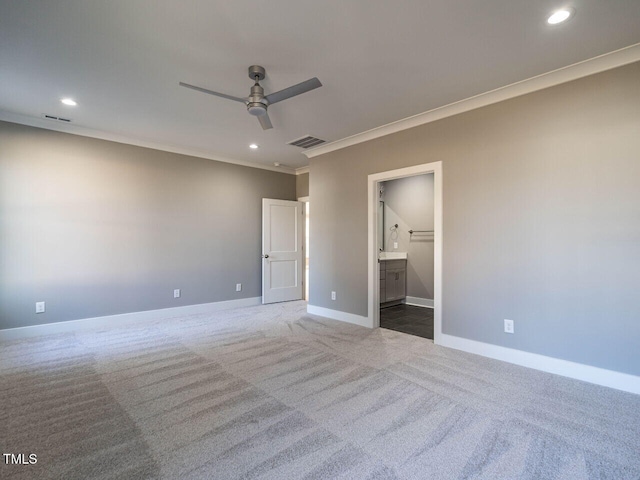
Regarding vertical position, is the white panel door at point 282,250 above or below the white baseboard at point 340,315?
above

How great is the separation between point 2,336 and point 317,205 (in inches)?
175

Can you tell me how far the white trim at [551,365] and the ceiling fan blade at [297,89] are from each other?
2965 mm

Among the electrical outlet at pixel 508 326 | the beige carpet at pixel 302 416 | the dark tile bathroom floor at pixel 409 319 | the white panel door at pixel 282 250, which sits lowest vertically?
the dark tile bathroom floor at pixel 409 319

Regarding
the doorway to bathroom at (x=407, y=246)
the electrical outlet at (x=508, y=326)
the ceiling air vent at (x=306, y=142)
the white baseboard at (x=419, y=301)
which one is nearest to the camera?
the electrical outlet at (x=508, y=326)

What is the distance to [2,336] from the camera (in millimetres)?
3709

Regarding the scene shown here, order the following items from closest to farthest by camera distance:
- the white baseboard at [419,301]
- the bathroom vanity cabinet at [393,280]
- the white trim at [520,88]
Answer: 1. the white trim at [520,88]
2. the bathroom vanity cabinet at [393,280]
3. the white baseboard at [419,301]

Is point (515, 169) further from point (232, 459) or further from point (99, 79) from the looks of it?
point (99, 79)

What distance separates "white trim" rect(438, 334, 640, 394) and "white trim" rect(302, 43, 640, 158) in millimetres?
2512

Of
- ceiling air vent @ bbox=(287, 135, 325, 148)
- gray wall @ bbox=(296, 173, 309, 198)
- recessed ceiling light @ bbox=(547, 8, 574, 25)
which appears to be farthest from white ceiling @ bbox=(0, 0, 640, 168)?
gray wall @ bbox=(296, 173, 309, 198)

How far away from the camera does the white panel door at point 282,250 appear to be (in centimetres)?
599

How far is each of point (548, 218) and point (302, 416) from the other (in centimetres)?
275

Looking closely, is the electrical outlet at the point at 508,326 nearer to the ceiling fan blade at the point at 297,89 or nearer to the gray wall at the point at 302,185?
the ceiling fan blade at the point at 297,89

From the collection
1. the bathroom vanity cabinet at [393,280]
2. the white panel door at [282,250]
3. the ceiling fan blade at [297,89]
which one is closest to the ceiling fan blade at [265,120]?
the ceiling fan blade at [297,89]

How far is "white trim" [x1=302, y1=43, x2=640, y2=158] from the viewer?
2.46 m
